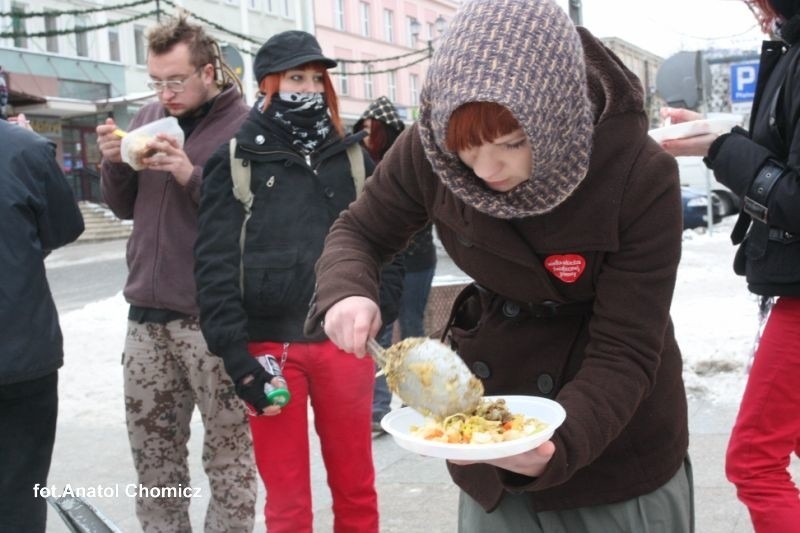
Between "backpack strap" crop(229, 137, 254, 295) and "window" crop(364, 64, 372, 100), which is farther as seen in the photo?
"window" crop(364, 64, 372, 100)

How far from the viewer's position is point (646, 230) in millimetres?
1913

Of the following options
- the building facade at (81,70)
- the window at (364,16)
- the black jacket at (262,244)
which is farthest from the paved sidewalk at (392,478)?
the window at (364,16)

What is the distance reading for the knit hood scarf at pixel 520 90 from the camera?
174 centimetres

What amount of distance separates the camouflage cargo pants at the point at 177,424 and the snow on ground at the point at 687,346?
117 inches

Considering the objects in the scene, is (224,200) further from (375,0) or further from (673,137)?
(375,0)

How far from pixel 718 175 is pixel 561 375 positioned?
1.17 m

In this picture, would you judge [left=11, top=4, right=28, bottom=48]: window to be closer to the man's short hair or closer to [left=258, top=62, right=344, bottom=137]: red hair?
the man's short hair

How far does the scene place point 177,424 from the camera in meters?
3.92

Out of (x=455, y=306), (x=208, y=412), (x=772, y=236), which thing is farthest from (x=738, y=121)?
(x=208, y=412)

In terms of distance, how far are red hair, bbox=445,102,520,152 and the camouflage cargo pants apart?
224 centimetres

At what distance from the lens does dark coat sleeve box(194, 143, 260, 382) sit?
3.38 meters

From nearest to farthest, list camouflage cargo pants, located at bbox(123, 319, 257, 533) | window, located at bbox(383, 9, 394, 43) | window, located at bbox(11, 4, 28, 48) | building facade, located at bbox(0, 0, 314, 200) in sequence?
camouflage cargo pants, located at bbox(123, 319, 257, 533) < window, located at bbox(11, 4, 28, 48) < building facade, located at bbox(0, 0, 314, 200) < window, located at bbox(383, 9, 394, 43)

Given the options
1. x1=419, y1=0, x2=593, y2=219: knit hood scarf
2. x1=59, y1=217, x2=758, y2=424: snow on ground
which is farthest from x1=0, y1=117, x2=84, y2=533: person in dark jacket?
x1=59, y1=217, x2=758, y2=424: snow on ground

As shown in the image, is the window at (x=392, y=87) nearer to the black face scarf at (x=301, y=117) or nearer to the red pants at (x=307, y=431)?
the black face scarf at (x=301, y=117)
